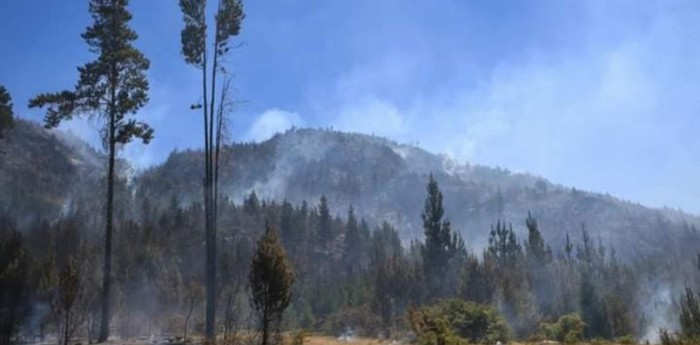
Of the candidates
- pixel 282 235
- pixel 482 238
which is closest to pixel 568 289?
pixel 282 235

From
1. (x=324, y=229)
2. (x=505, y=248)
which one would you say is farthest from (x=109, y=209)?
(x=324, y=229)

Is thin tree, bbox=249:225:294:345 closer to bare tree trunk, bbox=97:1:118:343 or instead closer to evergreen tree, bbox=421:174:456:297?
bare tree trunk, bbox=97:1:118:343

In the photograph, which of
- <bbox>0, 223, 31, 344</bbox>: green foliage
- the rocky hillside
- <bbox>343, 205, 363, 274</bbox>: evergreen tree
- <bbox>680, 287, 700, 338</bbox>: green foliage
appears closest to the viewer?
<bbox>0, 223, 31, 344</bbox>: green foliage

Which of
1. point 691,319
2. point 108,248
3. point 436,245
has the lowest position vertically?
point 691,319

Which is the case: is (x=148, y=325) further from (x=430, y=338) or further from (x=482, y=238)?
(x=482, y=238)

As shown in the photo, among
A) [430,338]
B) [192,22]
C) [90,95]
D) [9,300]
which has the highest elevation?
[192,22]

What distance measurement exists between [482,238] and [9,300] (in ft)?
554

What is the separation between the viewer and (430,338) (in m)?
15.3

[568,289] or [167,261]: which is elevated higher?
[167,261]

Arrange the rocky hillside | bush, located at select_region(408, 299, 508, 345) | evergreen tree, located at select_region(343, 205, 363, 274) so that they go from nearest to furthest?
bush, located at select_region(408, 299, 508, 345) < the rocky hillside < evergreen tree, located at select_region(343, 205, 363, 274)

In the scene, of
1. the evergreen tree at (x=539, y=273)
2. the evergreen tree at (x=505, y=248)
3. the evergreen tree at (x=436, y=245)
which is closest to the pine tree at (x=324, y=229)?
the evergreen tree at (x=505, y=248)

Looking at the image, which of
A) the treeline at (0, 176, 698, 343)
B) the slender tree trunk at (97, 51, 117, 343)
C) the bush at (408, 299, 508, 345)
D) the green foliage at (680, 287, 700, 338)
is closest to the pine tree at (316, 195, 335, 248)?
the treeline at (0, 176, 698, 343)

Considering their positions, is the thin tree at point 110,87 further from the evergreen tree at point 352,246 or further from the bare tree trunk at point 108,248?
the evergreen tree at point 352,246

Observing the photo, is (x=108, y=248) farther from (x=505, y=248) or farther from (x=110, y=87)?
(x=505, y=248)
